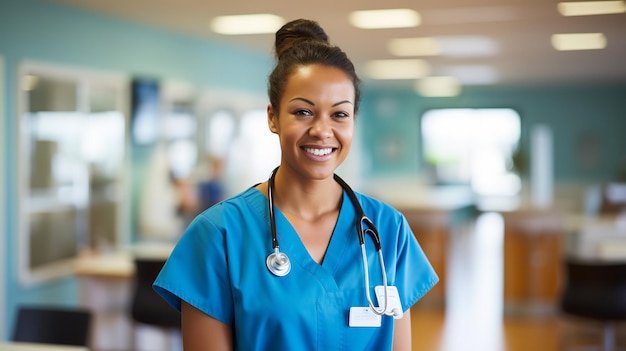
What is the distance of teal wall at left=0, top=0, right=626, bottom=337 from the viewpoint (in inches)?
217

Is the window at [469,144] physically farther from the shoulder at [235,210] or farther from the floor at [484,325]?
the shoulder at [235,210]

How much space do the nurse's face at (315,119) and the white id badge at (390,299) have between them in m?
0.26

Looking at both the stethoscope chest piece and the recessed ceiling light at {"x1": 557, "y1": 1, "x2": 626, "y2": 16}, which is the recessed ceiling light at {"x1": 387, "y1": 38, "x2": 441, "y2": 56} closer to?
the recessed ceiling light at {"x1": 557, "y1": 1, "x2": 626, "y2": 16}

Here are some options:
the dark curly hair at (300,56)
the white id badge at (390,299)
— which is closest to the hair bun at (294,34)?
the dark curly hair at (300,56)

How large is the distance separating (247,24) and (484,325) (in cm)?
330

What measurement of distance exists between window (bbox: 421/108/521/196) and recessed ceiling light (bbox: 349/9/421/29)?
9.51 m

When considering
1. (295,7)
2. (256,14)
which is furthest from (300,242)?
(256,14)

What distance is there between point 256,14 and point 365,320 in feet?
15.6

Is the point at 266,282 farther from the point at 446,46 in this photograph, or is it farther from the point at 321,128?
the point at 446,46

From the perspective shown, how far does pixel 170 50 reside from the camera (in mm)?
7727

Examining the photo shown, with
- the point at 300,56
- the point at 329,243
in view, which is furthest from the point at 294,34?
the point at 329,243

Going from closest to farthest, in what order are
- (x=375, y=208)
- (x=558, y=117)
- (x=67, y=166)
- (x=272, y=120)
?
(x=272, y=120), (x=375, y=208), (x=67, y=166), (x=558, y=117)

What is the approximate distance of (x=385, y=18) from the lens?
20.7 ft

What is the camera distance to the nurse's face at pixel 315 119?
1.63m
